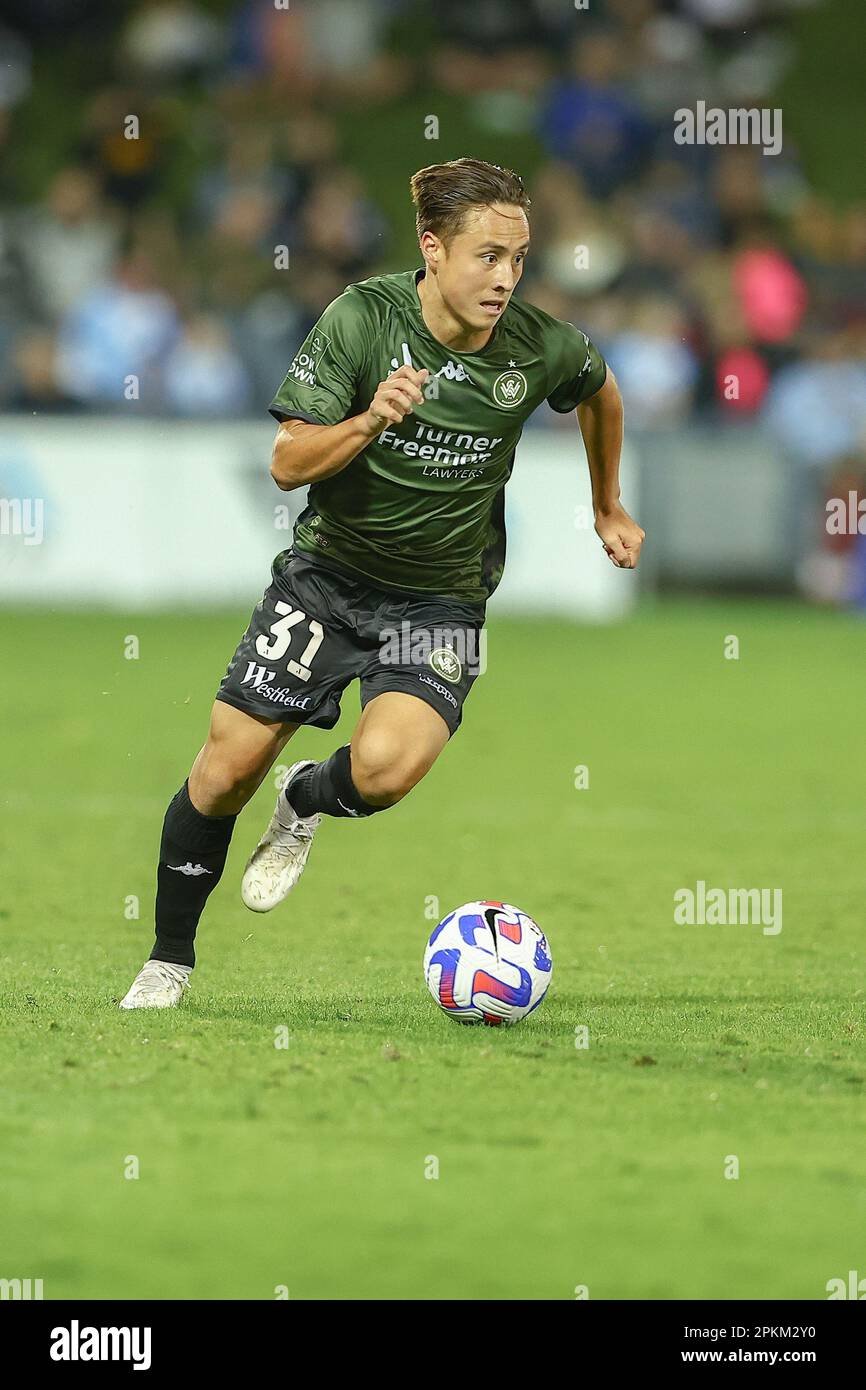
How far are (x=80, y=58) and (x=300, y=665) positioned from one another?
18.8 m

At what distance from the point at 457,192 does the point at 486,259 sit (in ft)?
0.64

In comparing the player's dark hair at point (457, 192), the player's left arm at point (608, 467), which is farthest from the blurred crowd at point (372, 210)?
the player's dark hair at point (457, 192)

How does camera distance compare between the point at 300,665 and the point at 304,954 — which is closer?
the point at 300,665

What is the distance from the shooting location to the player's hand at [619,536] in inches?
253

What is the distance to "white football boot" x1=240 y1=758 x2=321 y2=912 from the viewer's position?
6551mm

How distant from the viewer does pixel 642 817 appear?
999cm

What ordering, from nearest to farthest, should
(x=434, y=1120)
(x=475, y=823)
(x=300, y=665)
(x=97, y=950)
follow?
(x=434, y=1120)
(x=300, y=665)
(x=97, y=950)
(x=475, y=823)

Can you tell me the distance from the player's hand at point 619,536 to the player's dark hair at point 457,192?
1.01 meters

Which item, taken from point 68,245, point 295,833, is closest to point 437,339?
point 295,833

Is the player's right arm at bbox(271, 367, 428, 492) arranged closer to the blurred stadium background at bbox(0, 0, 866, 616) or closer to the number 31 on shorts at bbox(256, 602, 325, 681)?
the number 31 on shorts at bbox(256, 602, 325, 681)

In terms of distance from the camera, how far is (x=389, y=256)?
22188mm

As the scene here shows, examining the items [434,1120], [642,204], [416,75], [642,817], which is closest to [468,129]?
[416,75]

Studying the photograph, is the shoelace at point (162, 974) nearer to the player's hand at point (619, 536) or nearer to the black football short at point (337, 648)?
the black football short at point (337, 648)
